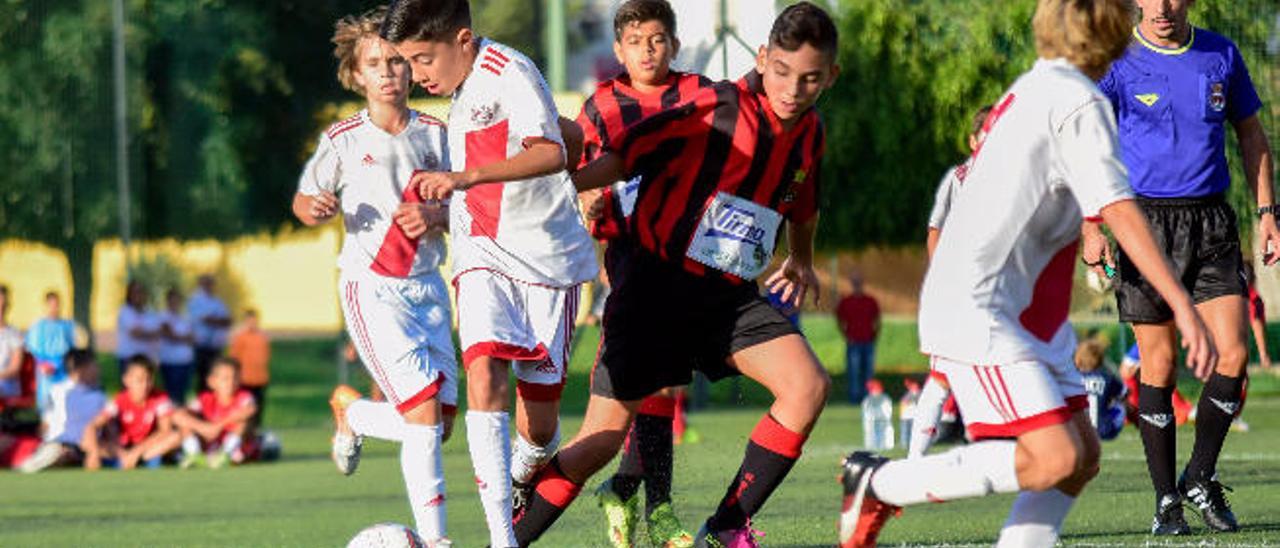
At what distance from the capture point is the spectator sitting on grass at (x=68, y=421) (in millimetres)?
19625

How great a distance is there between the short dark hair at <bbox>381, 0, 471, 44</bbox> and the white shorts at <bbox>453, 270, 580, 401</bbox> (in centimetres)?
84

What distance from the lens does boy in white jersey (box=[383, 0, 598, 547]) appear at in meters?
7.60

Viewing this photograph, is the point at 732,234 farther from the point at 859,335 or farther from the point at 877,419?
the point at 859,335

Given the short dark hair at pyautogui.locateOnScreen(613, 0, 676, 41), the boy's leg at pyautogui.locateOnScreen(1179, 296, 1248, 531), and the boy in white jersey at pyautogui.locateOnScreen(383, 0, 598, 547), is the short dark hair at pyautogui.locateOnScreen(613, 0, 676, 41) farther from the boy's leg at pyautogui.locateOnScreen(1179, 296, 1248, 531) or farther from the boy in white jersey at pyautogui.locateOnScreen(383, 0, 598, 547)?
the boy's leg at pyautogui.locateOnScreen(1179, 296, 1248, 531)

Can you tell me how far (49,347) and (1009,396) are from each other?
1877 centimetres

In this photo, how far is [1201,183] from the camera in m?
9.07

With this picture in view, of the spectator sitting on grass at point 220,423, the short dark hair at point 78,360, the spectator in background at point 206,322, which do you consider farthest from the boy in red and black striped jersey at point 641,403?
the spectator in background at point 206,322

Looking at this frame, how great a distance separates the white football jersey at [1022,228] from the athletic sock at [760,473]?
157cm

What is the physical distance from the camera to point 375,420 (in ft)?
31.6

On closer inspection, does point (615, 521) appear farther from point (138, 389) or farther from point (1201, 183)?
point (138, 389)

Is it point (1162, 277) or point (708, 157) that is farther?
point (708, 157)

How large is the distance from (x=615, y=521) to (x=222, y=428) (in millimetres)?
11822

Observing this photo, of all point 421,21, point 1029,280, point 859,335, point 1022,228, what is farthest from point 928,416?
point 859,335

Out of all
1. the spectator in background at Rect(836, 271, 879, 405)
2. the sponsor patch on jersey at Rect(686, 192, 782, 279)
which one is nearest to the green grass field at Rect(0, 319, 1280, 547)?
the sponsor patch on jersey at Rect(686, 192, 782, 279)
